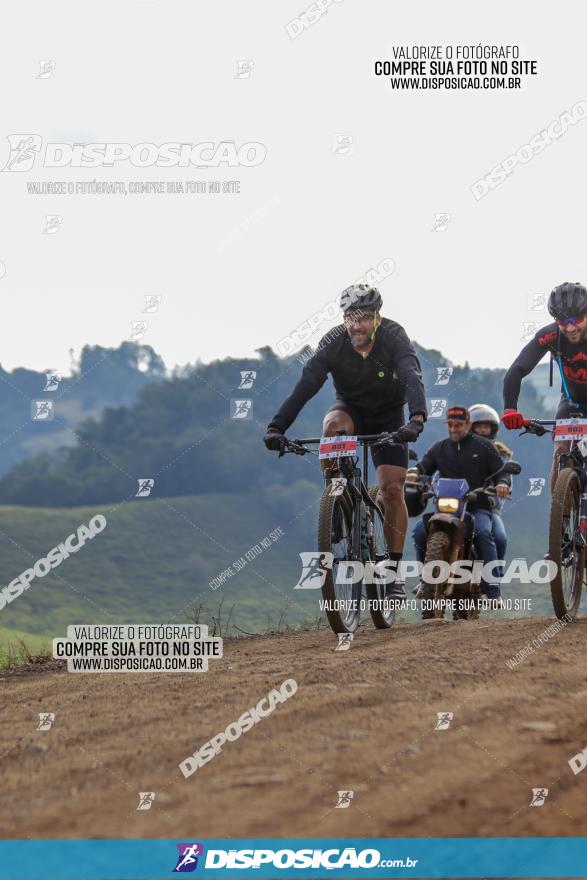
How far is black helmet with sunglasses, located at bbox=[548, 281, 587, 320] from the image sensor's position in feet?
26.0

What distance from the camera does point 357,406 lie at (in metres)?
8.54

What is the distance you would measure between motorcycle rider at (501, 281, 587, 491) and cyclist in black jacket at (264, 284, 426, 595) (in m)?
0.72

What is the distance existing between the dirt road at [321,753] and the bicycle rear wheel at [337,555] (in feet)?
3.98

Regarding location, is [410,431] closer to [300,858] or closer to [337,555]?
[337,555]

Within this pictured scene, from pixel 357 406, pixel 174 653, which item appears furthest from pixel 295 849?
pixel 357 406

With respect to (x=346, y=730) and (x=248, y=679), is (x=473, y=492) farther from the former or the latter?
(x=346, y=730)

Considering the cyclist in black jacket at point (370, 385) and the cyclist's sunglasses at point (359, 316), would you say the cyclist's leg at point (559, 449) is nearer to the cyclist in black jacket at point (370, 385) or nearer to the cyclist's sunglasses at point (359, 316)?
the cyclist in black jacket at point (370, 385)

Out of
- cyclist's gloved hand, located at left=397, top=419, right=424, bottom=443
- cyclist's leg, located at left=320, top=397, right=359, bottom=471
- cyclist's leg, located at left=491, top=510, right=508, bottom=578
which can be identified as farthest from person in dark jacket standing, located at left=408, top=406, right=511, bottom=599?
cyclist's gloved hand, located at left=397, top=419, right=424, bottom=443

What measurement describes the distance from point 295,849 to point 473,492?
25.5 ft

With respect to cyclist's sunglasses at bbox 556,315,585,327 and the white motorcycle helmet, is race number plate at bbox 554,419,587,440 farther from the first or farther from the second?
the white motorcycle helmet

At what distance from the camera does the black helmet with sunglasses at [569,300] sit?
7910 millimetres

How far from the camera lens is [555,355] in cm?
824

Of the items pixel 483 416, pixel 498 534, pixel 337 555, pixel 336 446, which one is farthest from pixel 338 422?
pixel 483 416

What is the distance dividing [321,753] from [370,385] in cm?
476
